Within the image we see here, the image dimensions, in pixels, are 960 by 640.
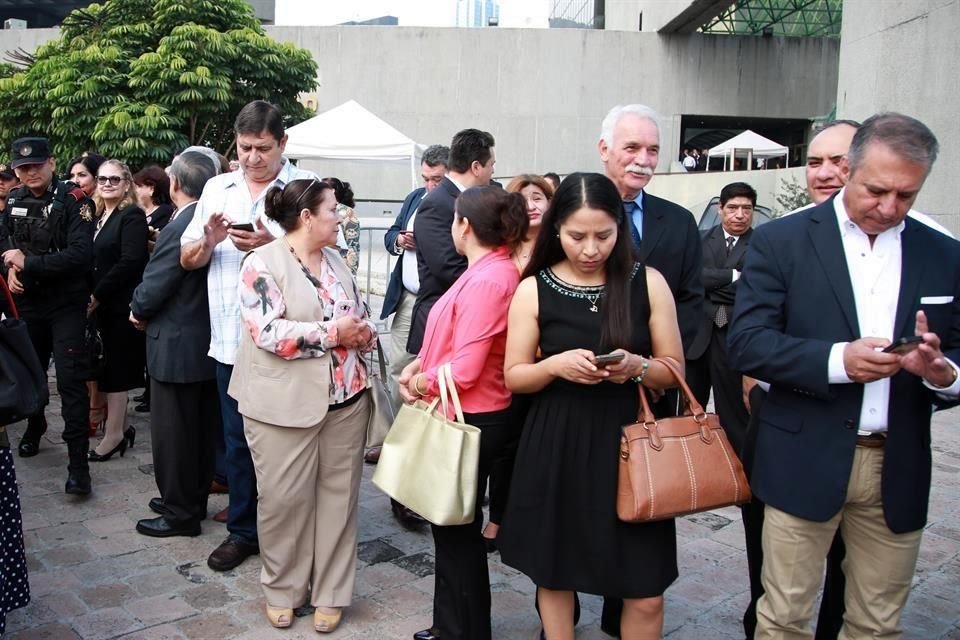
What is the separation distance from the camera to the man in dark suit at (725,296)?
443 centimetres

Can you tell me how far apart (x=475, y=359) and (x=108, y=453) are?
4.02 m

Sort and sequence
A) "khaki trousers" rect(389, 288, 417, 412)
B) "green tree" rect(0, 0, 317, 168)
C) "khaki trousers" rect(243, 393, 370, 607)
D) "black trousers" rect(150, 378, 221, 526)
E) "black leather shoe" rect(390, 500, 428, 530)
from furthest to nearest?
1. "green tree" rect(0, 0, 317, 168)
2. "khaki trousers" rect(389, 288, 417, 412)
3. "black leather shoe" rect(390, 500, 428, 530)
4. "black trousers" rect(150, 378, 221, 526)
5. "khaki trousers" rect(243, 393, 370, 607)

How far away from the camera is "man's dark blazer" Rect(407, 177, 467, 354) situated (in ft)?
14.8

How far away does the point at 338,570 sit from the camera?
382 cm

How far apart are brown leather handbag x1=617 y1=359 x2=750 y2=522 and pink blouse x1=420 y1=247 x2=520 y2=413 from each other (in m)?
0.59

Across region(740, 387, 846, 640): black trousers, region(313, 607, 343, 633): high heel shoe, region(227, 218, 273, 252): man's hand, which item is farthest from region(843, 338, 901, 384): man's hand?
region(227, 218, 273, 252): man's hand

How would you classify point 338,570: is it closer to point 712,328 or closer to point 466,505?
point 466,505

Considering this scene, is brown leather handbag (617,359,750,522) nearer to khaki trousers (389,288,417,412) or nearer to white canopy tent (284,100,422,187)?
khaki trousers (389,288,417,412)

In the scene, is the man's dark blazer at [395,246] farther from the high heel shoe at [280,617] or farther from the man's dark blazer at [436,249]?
the high heel shoe at [280,617]

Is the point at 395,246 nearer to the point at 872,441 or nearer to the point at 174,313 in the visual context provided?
the point at 174,313

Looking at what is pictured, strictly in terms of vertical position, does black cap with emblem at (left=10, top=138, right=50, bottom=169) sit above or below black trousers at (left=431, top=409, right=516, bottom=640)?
above

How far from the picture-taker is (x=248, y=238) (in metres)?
4.06

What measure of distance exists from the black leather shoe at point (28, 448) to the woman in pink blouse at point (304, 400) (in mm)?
3154

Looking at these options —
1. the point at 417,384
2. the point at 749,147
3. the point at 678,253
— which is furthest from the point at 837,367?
the point at 749,147
